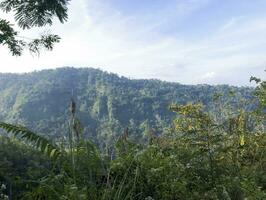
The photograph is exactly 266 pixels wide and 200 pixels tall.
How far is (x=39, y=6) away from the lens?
18.6ft

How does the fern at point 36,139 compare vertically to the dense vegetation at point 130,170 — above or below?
above

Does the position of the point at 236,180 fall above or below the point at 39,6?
below

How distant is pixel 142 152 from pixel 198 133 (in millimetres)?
4180

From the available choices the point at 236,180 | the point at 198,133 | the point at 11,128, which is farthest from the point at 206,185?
the point at 198,133

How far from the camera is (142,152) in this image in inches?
203

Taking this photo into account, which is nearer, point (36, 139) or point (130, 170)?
point (36, 139)

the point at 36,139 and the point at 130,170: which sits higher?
the point at 36,139

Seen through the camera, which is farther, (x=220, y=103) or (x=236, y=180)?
(x=220, y=103)

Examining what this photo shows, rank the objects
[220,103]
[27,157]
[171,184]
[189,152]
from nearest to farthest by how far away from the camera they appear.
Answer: [171,184], [189,152], [220,103], [27,157]

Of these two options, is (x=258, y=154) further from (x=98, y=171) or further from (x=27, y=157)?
(x=27, y=157)

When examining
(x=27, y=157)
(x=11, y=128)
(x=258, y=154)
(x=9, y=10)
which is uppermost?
(x=9, y=10)

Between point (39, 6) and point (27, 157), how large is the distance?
61193 mm

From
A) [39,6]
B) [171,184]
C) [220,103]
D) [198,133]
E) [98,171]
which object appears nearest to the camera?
[98,171]

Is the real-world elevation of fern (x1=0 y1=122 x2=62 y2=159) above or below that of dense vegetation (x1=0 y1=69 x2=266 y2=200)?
above
